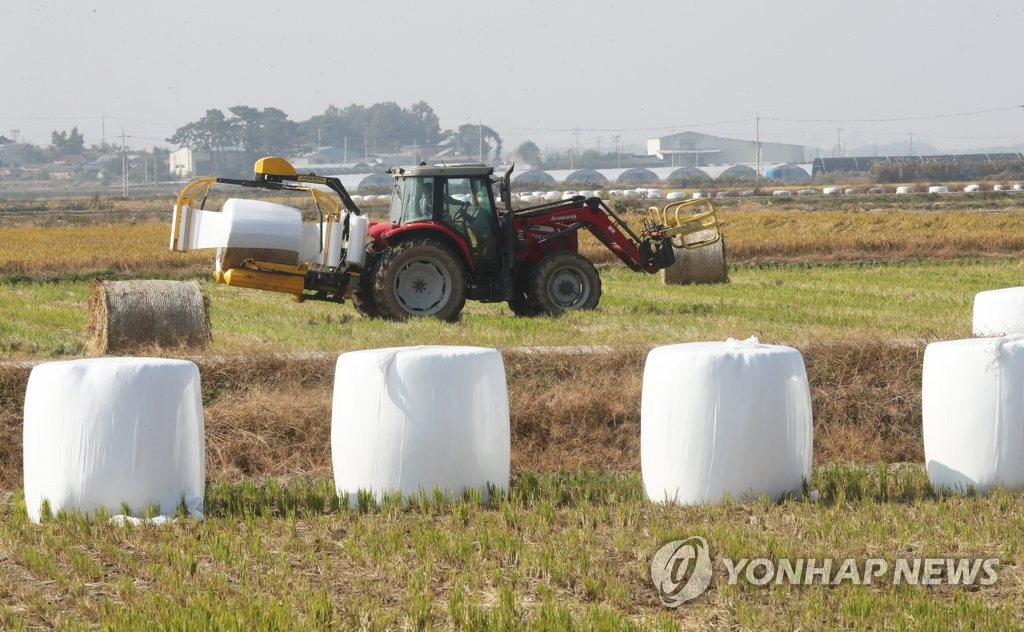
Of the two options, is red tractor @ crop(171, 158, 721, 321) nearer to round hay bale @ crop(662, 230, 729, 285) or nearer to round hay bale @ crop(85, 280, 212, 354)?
round hay bale @ crop(85, 280, 212, 354)

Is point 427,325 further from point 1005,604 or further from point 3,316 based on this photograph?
point 1005,604

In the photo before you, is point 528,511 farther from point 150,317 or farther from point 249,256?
point 249,256

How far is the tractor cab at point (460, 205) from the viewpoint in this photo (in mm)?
16375

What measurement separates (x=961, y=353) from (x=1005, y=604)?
2.44 meters

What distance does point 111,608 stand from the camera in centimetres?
532

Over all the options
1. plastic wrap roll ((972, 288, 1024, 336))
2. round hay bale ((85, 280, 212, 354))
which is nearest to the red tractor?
round hay bale ((85, 280, 212, 354))

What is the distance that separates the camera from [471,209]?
16531mm

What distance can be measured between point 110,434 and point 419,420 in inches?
59.3

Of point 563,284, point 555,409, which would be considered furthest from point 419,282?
point 555,409

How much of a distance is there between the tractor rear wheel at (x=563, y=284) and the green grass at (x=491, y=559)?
9.17 meters

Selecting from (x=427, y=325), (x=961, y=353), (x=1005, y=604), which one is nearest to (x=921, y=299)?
(x=427, y=325)

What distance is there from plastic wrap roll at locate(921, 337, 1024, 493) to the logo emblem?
79.3 inches

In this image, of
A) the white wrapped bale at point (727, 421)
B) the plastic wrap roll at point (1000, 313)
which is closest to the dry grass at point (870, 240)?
the plastic wrap roll at point (1000, 313)

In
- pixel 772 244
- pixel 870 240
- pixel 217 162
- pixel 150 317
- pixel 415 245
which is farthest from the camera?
pixel 217 162
